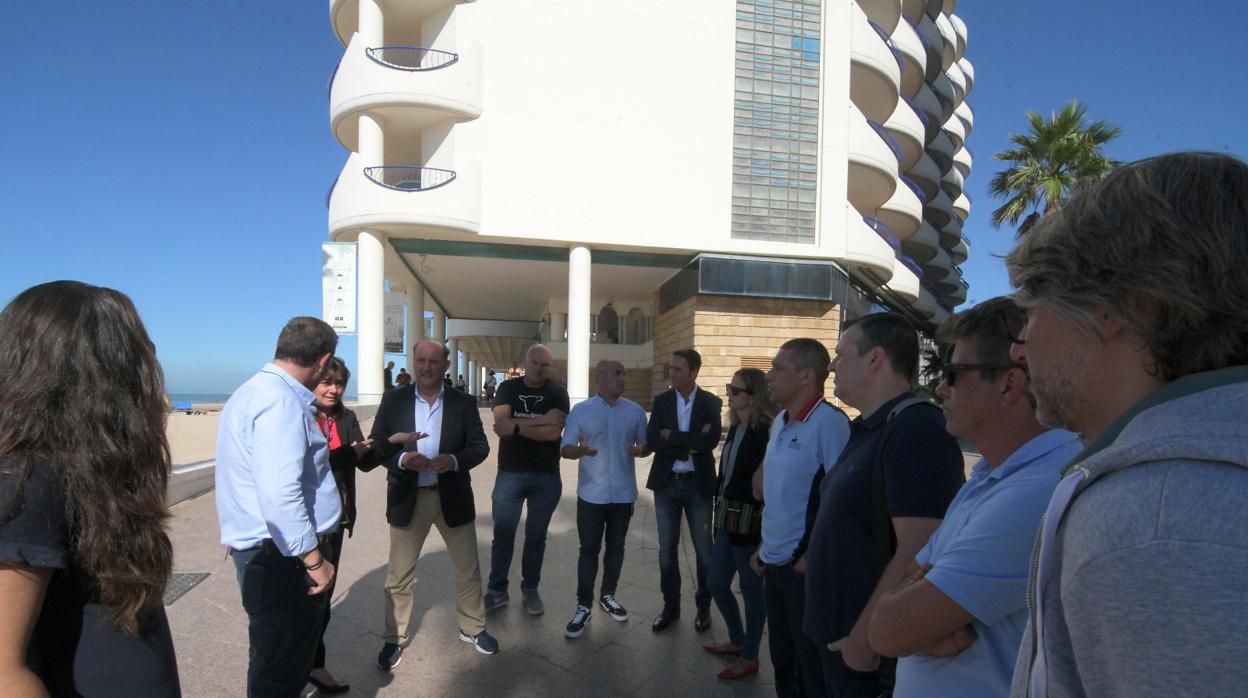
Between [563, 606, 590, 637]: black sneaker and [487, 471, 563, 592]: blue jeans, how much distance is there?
0.51 m

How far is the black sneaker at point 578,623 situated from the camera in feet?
14.6

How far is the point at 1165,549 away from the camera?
67cm

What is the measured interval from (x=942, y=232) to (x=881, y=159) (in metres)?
23.5

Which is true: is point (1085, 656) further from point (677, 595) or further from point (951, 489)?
point (677, 595)

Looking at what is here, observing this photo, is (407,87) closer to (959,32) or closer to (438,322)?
(438,322)

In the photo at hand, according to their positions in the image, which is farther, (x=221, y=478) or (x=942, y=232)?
(x=942, y=232)

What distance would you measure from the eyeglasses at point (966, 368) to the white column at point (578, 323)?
18657 millimetres

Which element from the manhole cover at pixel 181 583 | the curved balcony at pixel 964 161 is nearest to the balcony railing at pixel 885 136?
the manhole cover at pixel 181 583

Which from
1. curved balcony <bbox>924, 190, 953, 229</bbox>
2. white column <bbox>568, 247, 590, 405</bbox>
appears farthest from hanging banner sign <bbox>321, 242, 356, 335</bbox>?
curved balcony <bbox>924, 190, 953, 229</bbox>

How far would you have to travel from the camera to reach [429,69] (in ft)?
62.2

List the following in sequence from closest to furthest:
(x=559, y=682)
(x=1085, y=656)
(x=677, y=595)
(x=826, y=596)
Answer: (x=1085, y=656) < (x=826, y=596) < (x=559, y=682) < (x=677, y=595)

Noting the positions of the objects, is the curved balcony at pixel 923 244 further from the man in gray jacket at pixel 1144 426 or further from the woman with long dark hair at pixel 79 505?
the woman with long dark hair at pixel 79 505

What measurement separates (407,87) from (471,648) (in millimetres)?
18259

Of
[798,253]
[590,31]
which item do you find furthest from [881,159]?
[590,31]
